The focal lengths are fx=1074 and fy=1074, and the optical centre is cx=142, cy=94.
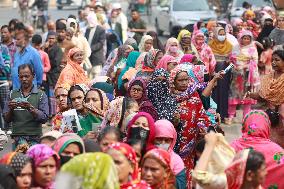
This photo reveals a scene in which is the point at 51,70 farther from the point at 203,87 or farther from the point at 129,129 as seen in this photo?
the point at 129,129

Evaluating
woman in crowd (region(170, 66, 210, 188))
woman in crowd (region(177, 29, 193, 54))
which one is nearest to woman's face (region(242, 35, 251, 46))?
woman in crowd (region(177, 29, 193, 54))

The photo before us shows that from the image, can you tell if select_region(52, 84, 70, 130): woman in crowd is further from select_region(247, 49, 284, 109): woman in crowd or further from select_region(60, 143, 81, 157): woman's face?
select_region(60, 143, 81, 157): woman's face

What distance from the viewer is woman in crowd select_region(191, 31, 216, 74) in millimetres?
15633

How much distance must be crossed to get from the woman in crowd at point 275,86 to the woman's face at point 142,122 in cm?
238

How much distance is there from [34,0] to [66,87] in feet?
83.6

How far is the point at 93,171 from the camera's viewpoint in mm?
6066

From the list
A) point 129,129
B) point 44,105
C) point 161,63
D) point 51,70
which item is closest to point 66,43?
point 51,70

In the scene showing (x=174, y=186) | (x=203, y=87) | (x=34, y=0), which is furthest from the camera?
(x=34, y=0)

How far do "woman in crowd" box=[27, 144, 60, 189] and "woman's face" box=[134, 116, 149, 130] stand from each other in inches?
64.4

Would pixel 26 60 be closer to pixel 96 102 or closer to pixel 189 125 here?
pixel 96 102

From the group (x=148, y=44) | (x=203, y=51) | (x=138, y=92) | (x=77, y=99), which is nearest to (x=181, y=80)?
(x=138, y=92)

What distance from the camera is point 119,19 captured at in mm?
23172

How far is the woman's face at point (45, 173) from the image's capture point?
7191 mm

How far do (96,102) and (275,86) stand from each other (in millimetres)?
1907
